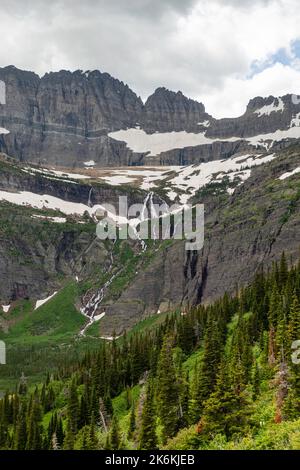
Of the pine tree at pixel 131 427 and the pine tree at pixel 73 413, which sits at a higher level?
the pine tree at pixel 131 427

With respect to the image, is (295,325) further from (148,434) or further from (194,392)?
(148,434)

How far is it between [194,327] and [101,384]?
24166 mm

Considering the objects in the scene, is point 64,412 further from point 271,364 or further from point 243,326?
point 271,364

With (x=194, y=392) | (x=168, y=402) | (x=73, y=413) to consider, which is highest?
(x=194, y=392)

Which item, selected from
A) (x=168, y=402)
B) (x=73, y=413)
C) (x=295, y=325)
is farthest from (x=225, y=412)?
(x=73, y=413)

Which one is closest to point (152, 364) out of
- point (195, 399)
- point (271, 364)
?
point (271, 364)

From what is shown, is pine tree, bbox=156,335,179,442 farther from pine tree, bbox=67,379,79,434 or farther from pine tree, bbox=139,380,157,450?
pine tree, bbox=67,379,79,434

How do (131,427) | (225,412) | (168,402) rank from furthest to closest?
(131,427)
(168,402)
(225,412)

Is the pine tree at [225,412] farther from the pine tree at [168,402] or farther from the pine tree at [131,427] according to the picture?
the pine tree at [131,427]

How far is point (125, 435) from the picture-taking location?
82.3 metres

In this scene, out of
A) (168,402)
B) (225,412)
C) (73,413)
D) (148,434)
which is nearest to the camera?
(225,412)

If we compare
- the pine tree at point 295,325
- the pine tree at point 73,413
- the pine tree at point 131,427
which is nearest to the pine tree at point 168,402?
the pine tree at point 131,427

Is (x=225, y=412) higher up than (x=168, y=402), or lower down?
higher up

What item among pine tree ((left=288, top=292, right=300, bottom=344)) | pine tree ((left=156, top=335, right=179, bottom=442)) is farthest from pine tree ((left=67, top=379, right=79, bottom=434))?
pine tree ((left=288, top=292, right=300, bottom=344))
